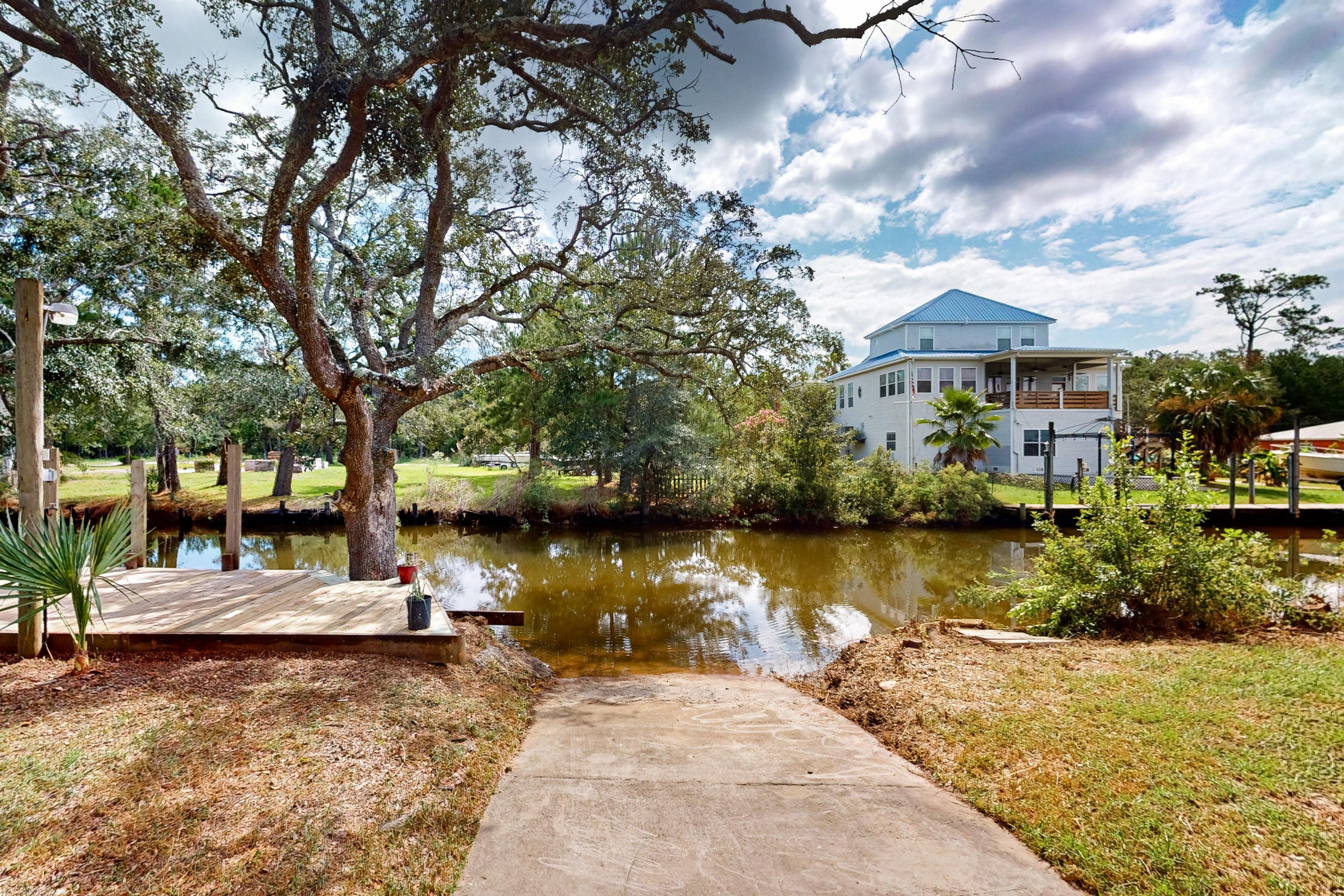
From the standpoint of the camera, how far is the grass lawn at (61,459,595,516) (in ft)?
63.9

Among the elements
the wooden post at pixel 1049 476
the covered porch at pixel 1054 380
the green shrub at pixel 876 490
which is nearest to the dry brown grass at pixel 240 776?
the wooden post at pixel 1049 476

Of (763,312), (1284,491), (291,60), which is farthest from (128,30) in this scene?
(1284,491)

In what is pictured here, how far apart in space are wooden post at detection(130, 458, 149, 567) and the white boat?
106 feet

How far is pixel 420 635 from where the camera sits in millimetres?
5094

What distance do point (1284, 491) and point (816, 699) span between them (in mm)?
24119

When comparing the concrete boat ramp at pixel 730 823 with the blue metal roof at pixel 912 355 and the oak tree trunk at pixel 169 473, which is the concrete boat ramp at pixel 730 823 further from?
the oak tree trunk at pixel 169 473

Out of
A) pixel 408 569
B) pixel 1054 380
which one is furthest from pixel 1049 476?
pixel 408 569

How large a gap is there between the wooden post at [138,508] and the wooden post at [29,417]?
3319mm

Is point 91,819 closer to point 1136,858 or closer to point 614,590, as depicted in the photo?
point 1136,858

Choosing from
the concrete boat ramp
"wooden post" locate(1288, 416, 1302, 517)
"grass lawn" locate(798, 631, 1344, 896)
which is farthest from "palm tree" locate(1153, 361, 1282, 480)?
the concrete boat ramp

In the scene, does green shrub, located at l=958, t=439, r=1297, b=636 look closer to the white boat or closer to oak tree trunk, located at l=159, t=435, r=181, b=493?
the white boat

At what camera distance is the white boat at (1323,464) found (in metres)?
21.7

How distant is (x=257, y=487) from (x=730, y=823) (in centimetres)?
2789

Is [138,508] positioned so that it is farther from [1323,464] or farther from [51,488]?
[1323,464]
